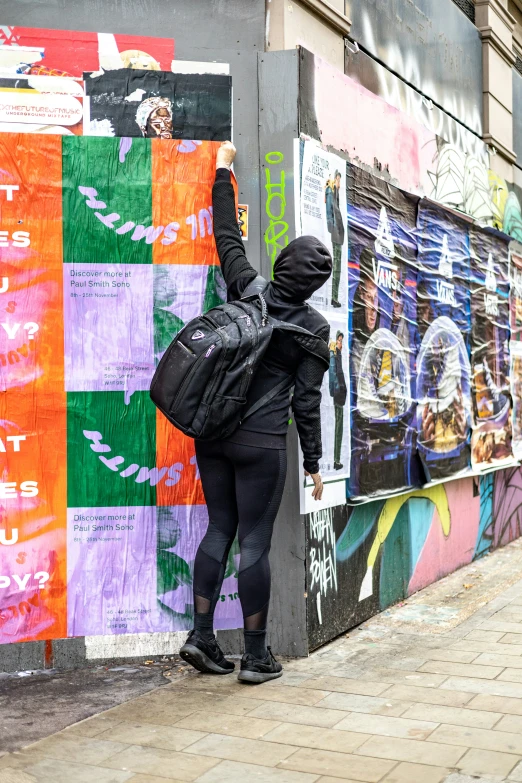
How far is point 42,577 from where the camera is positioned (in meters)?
4.83

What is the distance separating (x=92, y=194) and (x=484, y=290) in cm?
419

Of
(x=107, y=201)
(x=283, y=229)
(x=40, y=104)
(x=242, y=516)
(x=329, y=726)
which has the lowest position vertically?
(x=329, y=726)

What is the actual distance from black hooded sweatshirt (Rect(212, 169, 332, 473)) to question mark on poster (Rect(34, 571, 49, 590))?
1174 millimetres

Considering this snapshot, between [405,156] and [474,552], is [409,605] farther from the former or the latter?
[405,156]

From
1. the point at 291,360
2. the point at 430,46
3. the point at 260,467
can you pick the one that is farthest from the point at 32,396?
the point at 430,46

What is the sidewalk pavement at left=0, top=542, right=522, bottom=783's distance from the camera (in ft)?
11.4

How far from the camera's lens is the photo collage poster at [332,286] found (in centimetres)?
520

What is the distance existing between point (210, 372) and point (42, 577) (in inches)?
55.4

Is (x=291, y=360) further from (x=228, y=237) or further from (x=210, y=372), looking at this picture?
(x=228, y=237)

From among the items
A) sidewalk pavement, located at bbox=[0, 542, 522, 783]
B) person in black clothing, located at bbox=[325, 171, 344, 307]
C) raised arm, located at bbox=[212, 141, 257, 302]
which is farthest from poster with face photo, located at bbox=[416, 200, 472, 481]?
raised arm, located at bbox=[212, 141, 257, 302]

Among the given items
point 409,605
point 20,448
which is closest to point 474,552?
point 409,605

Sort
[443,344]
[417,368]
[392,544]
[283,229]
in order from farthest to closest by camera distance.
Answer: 1. [443,344]
2. [417,368]
3. [392,544]
4. [283,229]

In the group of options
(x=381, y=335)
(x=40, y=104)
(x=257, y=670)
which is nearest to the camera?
(x=257, y=670)

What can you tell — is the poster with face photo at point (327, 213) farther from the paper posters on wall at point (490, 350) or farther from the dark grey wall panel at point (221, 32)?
the paper posters on wall at point (490, 350)
